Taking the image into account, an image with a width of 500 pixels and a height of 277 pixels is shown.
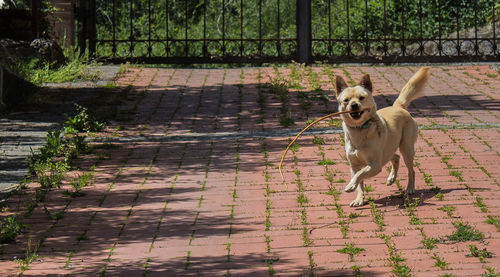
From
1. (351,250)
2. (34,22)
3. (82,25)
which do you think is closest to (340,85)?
(351,250)

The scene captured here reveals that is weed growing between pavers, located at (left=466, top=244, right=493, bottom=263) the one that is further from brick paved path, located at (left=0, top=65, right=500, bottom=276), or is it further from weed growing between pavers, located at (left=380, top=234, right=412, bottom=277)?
weed growing between pavers, located at (left=380, top=234, right=412, bottom=277)

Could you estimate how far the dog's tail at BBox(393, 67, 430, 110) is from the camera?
23.7ft

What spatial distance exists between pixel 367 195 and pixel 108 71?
802 centimetres

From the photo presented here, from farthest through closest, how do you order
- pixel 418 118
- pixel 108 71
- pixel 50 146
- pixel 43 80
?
pixel 108 71 → pixel 43 80 → pixel 418 118 → pixel 50 146

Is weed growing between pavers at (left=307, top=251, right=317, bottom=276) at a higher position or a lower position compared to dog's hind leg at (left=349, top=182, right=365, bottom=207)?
lower

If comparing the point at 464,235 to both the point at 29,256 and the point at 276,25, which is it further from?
the point at 276,25

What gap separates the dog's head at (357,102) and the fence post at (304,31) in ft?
25.8

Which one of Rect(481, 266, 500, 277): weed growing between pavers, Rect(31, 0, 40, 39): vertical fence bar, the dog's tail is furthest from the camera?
Rect(31, 0, 40, 39): vertical fence bar

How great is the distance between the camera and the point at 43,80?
13086mm

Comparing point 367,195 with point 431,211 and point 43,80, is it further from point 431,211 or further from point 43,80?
point 43,80

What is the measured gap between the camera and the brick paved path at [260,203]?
5547 millimetres

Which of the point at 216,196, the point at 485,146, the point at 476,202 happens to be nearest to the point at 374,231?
the point at 476,202

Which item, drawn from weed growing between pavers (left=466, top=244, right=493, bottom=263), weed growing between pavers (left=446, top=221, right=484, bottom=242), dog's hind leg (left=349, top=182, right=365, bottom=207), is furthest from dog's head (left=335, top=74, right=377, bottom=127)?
weed growing between pavers (left=466, top=244, right=493, bottom=263)

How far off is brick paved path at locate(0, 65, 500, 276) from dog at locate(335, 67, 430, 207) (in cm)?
30
